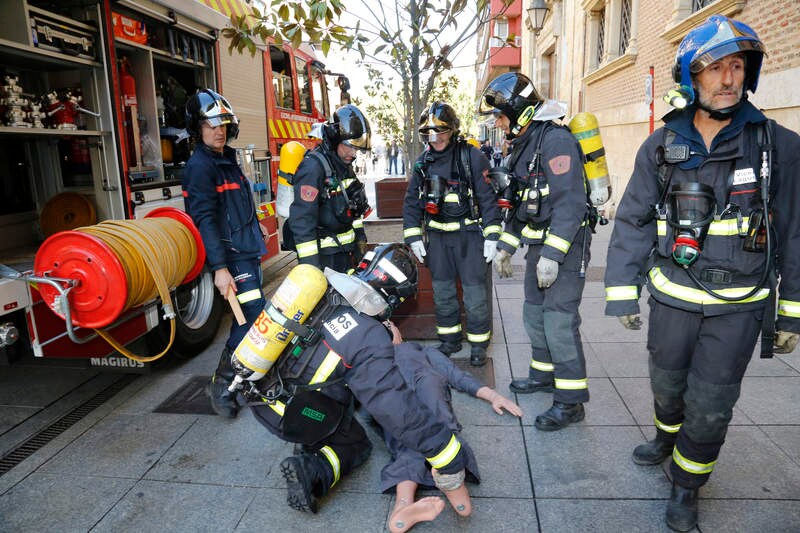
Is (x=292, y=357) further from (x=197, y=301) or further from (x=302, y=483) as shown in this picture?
(x=197, y=301)

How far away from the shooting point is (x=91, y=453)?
2996 millimetres

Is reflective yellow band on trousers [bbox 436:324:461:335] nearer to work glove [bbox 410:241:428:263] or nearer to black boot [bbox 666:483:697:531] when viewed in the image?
work glove [bbox 410:241:428:263]

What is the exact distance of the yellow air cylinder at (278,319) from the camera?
7.34 ft

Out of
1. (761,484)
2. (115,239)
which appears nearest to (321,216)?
(115,239)

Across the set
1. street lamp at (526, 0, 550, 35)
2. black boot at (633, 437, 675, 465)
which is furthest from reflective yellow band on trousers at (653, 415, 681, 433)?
street lamp at (526, 0, 550, 35)

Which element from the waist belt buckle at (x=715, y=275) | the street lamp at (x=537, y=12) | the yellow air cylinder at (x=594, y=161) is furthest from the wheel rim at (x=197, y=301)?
the street lamp at (x=537, y=12)

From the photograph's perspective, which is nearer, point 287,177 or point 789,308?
point 789,308

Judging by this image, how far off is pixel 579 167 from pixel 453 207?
3.67 feet

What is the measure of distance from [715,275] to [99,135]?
380 cm

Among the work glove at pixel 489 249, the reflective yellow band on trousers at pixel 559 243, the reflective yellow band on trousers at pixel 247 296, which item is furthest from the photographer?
the work glove at pixel 489 249

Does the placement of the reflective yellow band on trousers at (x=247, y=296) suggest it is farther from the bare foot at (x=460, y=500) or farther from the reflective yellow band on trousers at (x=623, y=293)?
the reflective yellow band on trousers at (x=623, y=293)

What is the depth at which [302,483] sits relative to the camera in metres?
2.36

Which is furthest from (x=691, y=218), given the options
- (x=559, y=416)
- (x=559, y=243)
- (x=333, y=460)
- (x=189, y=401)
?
(x=189, y=401)

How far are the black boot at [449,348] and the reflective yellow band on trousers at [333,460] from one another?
5.97 ft
